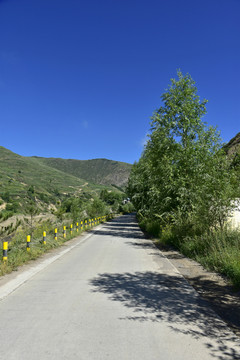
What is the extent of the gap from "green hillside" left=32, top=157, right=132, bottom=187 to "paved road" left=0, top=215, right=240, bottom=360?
486 feet

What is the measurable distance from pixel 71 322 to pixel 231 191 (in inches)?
329

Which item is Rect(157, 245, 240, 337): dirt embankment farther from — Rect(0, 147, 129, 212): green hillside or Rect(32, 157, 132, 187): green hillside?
Rect(32, 157, 132, 187): green hillside

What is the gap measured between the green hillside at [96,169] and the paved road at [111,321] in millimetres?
148184

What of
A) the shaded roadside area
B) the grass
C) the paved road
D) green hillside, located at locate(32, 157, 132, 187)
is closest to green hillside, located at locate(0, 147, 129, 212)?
the grass

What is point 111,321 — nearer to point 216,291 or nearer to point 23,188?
point 216,291

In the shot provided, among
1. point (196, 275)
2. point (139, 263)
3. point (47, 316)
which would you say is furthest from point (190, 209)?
point (47, 316)

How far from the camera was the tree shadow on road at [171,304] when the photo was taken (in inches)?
156

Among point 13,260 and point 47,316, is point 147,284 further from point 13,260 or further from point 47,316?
point 13,260

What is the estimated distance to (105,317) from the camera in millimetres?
4750

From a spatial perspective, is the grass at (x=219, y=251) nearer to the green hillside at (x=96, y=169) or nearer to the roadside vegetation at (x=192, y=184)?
the roadside vegetation at (x=192, y=184)

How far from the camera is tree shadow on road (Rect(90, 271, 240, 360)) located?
3.96 meters

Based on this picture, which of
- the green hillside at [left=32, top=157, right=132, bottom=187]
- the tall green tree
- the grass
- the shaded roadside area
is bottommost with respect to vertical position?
the shaded roadside area

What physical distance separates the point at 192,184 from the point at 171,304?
34.1 ft

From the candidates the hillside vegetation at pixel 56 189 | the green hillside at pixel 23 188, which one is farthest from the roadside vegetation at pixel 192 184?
the green hillside at pixel 23 188
